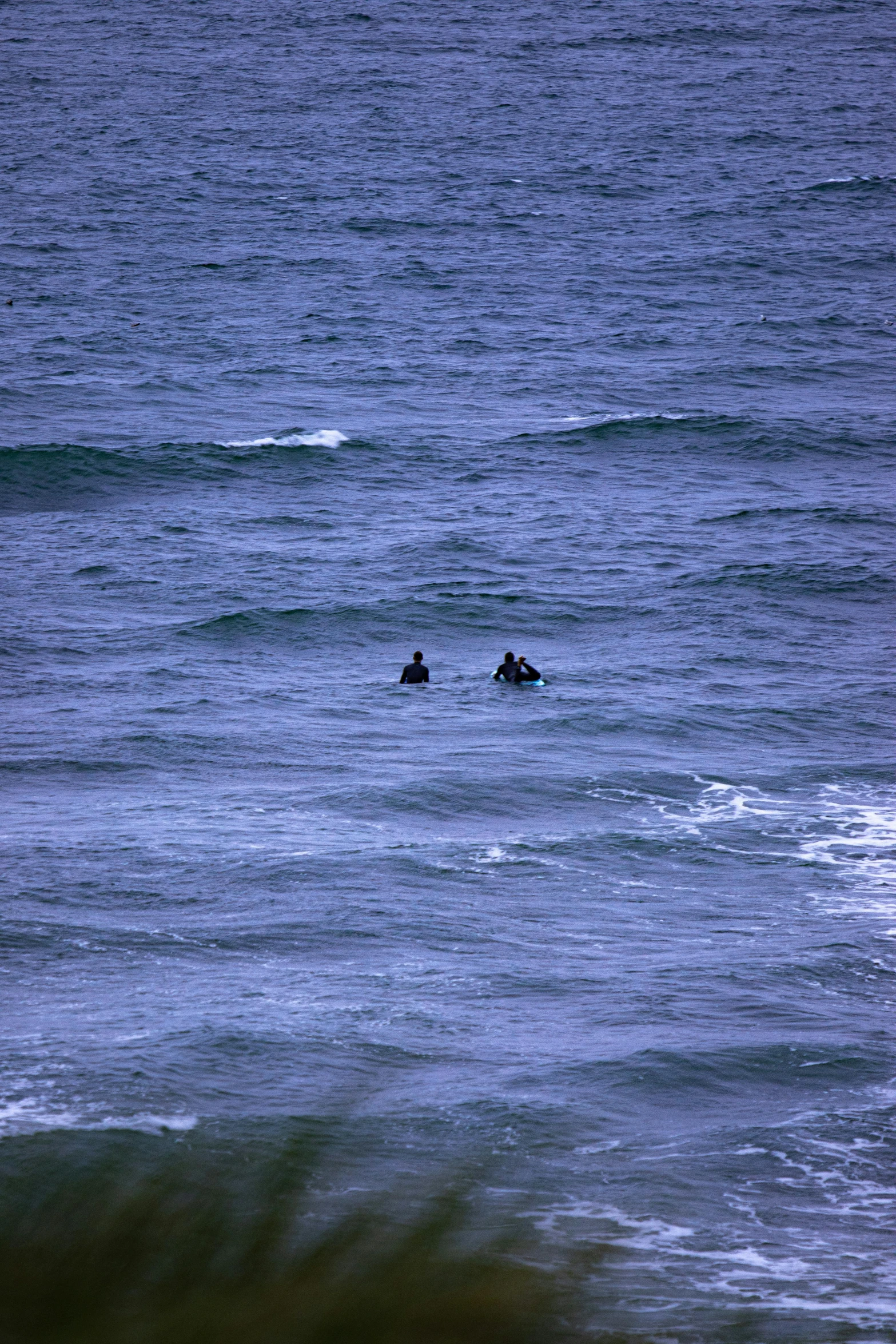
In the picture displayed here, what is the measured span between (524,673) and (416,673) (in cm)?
219

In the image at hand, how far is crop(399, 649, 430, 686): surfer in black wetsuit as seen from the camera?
29645mm

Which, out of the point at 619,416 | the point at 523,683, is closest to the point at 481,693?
the point at 523,683

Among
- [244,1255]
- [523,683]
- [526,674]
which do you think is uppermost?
[526,674]

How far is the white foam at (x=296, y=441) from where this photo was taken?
4888 centimetres

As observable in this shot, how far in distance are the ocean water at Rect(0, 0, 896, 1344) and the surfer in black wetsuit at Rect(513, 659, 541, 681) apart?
530 mm

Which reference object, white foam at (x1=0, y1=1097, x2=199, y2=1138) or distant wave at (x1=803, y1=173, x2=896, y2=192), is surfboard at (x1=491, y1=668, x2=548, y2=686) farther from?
distant wave at (x1=803, y1=173, x2=896, y2=192)

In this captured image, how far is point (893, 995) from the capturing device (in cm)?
1709

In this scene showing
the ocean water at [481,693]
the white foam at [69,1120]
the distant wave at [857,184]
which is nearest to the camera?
the white foam at [69,1120]

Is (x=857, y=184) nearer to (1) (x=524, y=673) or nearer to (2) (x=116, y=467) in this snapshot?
(2) (x=116, y=467)

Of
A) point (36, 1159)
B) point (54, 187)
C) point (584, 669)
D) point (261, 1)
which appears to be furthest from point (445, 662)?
point (261, 1)

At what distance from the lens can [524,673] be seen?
29.6m

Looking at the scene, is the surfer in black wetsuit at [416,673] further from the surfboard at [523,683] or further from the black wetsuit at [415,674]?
the surfboard at [523,683]

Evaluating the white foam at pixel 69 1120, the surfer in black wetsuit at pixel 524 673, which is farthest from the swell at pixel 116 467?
the white foam at pixel 69 1120

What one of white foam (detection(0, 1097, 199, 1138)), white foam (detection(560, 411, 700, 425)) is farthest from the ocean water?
white foam (detection(560, 411, 700, 425))
